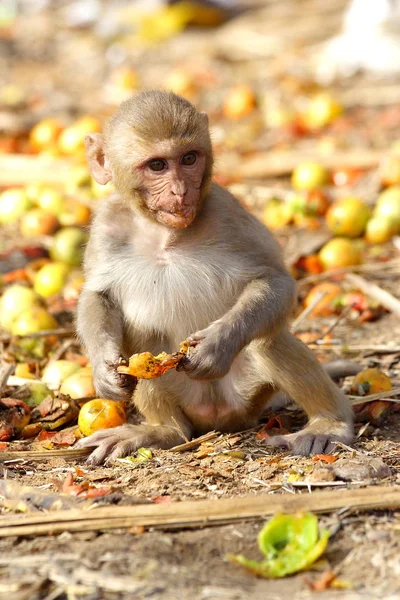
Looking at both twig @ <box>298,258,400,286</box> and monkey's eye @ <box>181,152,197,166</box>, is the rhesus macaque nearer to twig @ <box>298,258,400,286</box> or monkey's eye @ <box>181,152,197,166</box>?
monkey's eye @ <box>181,152,197,166</box>

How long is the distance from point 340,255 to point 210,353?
4317 millimetres

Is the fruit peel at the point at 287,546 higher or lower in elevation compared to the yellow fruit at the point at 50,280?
higher

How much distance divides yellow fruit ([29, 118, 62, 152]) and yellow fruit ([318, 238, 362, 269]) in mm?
5504

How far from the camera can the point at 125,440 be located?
6234 mm

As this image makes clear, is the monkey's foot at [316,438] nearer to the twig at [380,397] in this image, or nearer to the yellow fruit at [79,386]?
the twig at [380,397]

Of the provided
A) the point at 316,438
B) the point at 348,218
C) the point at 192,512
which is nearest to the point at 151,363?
the point at 192,512

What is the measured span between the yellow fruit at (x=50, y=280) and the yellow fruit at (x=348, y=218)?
2.99 metres

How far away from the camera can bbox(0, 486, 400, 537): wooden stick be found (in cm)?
477

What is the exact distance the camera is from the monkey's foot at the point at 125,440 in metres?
6.10

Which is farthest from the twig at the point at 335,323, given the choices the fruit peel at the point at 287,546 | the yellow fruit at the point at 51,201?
the yellow fruit at the point at 51,201

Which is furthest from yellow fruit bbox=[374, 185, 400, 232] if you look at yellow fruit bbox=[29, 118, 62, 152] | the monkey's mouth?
yellow fruit bbox=[29, 118, 62, 152]

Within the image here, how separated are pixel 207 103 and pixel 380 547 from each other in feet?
40.8

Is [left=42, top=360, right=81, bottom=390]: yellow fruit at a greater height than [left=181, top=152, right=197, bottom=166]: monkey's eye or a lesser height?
lesser

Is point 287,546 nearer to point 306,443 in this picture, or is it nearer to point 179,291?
point 306,443
